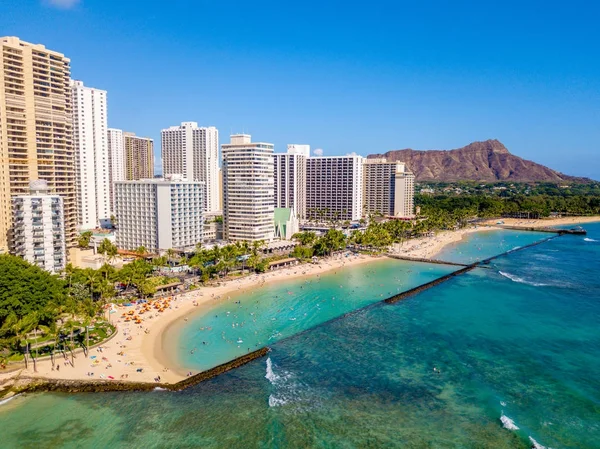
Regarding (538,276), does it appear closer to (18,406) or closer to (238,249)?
(238,249)

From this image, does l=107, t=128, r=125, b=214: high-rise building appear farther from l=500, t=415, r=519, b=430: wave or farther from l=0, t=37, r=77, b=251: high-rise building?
l=500, t=415, r=519, b=430: wave

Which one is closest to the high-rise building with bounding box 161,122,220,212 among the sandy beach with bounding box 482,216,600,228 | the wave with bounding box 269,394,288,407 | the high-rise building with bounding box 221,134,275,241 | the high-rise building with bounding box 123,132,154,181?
the high-rise building with bounding box 123,132,154,181

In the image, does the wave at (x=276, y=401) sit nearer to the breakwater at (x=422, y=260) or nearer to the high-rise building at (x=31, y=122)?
the high-rise building at (x=31, y=122)

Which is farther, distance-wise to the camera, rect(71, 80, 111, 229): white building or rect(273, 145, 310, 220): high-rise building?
rect(273, 145, 310, 220): high-rise building

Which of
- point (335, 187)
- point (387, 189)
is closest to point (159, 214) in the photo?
point (335, 187)

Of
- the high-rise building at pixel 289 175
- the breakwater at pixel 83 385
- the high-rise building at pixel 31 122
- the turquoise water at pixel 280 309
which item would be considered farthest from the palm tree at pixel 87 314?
the high-rise building at pixel 289 175

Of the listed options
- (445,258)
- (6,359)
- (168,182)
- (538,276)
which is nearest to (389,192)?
(445,258)

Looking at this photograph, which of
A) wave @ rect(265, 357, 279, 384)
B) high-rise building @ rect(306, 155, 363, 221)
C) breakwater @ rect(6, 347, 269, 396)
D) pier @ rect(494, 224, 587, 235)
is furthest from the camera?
high-rise building @ rect(306, 155, 363, 221)
